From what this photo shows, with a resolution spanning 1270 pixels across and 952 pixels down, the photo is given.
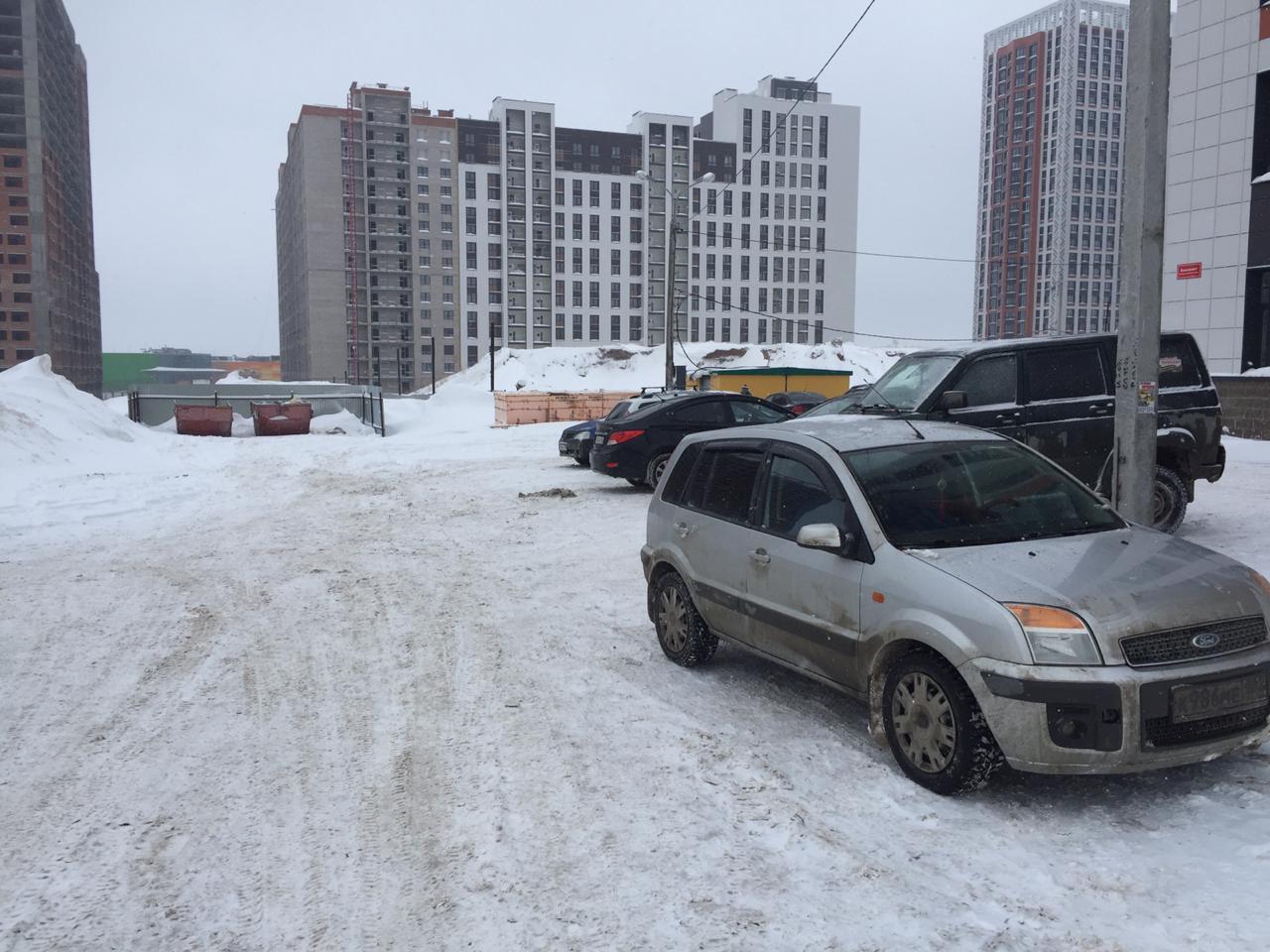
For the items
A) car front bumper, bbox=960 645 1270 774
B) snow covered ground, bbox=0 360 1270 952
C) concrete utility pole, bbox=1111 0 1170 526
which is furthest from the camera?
concrete utility pole, bbox=1111 0 1170 526

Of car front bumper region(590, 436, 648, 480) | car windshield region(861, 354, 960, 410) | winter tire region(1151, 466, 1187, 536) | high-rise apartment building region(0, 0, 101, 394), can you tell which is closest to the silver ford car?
car windshield region(861, 354, 960, 410)

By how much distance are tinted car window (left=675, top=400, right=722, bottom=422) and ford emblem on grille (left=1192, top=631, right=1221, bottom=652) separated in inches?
447

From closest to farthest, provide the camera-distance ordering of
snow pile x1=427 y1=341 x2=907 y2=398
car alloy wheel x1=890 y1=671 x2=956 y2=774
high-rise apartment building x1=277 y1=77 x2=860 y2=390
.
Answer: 1. car alloy wheel x1=890 y1=671 x2=956 y2=774
2. snow pile x1=427 y1=341 x2=907 y2=398
3. high-rise apartment building x1=277 y1=77 x2=860 y2=390

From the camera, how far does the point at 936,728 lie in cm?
433

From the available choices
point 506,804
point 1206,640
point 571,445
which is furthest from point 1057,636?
point 571,445

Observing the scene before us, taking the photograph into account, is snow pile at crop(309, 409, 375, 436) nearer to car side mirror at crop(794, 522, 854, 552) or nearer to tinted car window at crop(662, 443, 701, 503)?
tinted car window at crop(662, 443, 701, 503)

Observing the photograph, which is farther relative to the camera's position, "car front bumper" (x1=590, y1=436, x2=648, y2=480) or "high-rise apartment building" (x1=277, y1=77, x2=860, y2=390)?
"high-rise apartment building" (x1=277, y1=77, x2=860, y2=390)

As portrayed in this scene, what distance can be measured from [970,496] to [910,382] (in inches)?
214

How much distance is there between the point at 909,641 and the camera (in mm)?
4500

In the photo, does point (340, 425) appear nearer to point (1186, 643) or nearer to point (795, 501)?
point (795, 501)

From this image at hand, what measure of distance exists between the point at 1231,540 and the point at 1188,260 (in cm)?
2158

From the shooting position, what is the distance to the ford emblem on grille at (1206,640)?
4051 mm

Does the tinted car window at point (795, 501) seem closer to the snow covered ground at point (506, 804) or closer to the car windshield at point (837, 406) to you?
the snow covered ground at point (506, 804)

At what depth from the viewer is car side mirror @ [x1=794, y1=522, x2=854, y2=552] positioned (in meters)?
4.80
